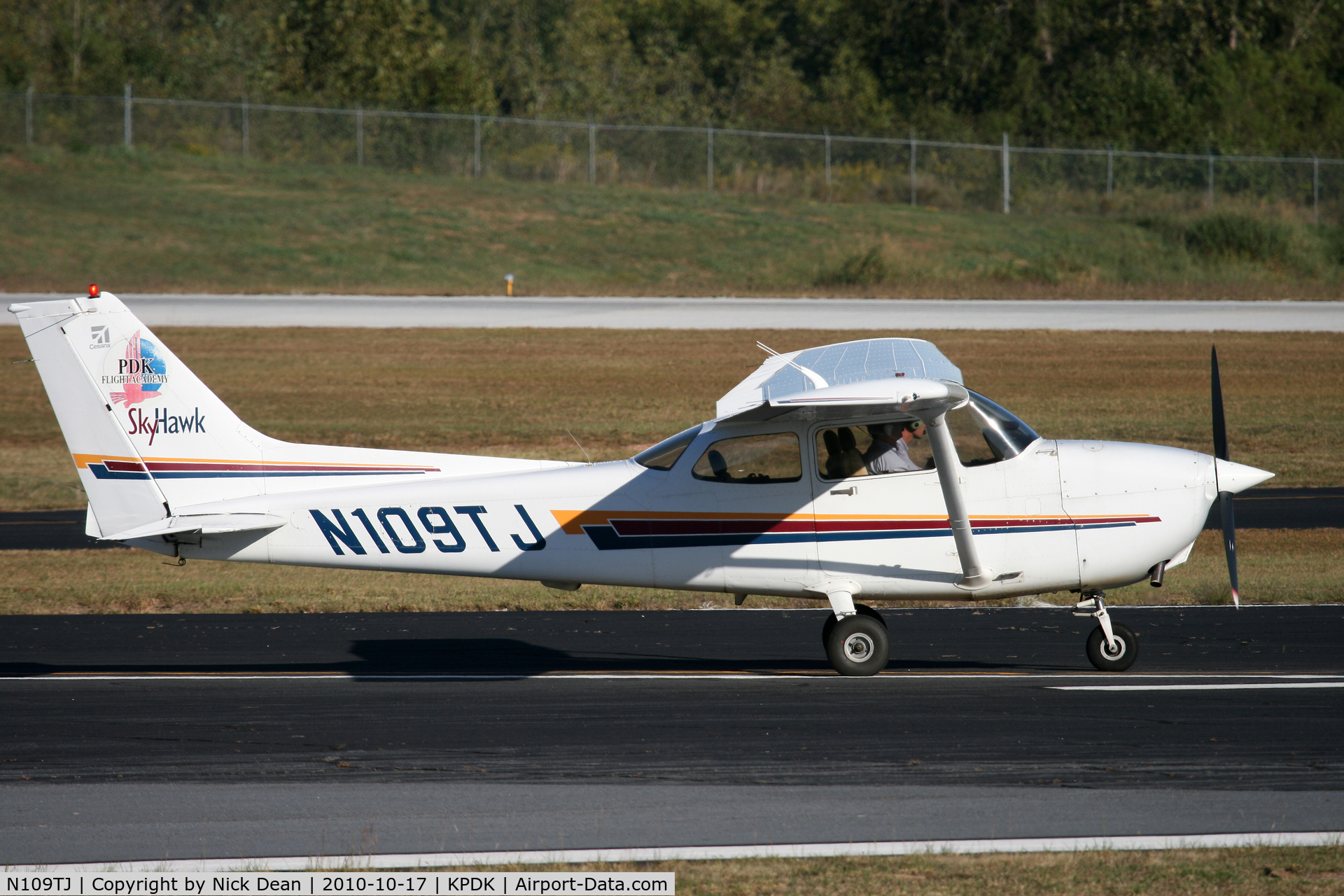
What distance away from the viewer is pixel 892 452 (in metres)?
A: 9.79

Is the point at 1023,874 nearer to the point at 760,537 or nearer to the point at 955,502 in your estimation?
the point at 955,502

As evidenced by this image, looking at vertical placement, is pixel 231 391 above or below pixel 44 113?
below

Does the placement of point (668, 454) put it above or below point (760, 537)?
above

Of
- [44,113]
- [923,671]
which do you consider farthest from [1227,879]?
[44,113]

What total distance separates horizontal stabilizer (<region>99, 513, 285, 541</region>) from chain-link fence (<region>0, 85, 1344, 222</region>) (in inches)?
1624

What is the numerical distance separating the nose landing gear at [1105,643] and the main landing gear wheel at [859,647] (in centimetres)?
147

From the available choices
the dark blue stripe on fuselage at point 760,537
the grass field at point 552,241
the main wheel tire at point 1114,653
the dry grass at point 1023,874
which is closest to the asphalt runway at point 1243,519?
the main wheel tire at point 1114,653

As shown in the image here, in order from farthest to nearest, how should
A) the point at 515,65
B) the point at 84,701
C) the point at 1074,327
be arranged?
the point at 515,65 → the point at 1074,327 → the point at 84,701

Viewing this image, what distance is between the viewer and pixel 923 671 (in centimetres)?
1023

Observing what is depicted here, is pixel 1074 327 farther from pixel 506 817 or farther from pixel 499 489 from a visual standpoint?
pixel 506 817

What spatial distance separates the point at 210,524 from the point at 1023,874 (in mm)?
6340

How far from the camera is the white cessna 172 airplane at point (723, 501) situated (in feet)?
31.7

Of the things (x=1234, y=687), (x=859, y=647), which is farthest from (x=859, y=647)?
(x=1234, y=687)

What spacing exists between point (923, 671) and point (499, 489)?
347 cm
